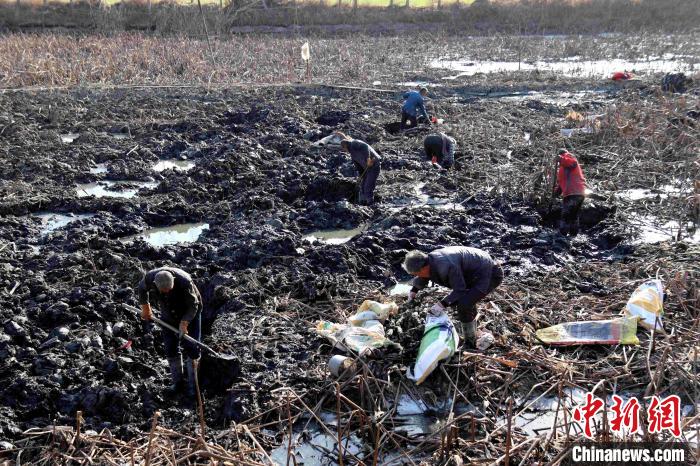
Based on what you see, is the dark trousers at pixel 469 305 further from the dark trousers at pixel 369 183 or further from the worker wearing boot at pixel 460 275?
the dark trousers at pixel 369 183

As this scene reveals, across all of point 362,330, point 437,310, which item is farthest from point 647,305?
point 362,330

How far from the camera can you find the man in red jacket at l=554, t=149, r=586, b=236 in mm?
8992

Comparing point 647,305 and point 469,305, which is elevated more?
point 469,305

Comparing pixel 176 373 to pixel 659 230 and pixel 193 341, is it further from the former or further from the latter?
pixel 659 230

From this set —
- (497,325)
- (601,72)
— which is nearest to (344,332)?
(497,325)

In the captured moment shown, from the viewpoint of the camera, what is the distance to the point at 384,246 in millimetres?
8680

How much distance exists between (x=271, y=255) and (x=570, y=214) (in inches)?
173

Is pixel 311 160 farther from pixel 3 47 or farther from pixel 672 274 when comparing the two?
pixel 3 47

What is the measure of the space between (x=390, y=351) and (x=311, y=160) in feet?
23.3

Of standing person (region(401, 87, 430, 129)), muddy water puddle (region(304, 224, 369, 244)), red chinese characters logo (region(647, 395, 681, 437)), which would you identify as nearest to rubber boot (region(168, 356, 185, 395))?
muddy water puddle (region(304, 224, 369, 244))

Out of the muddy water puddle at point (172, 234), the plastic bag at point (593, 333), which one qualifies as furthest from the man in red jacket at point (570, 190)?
the muddy water puddle at point (172, 234)

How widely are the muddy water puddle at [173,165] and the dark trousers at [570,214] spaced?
696 cm

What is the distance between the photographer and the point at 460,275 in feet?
18.4

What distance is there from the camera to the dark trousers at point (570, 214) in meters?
9.20
